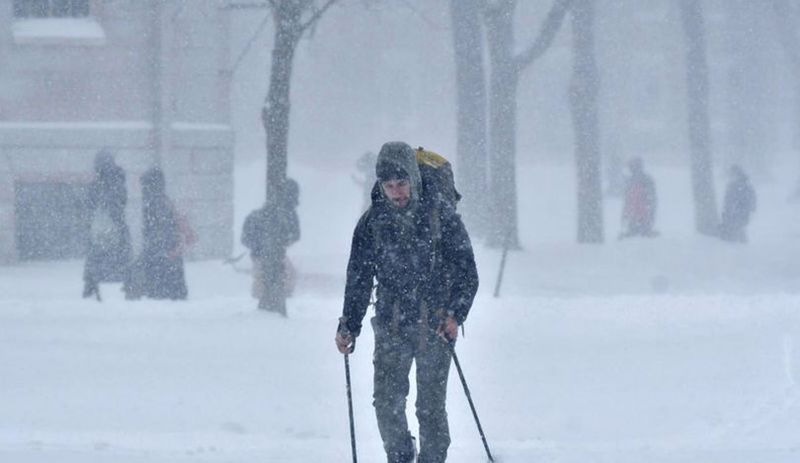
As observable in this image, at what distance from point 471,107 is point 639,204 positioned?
12.0ft

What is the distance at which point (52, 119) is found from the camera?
18625 millimetres

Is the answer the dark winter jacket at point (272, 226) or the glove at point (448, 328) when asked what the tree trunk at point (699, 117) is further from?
the glove at point (448, 328)

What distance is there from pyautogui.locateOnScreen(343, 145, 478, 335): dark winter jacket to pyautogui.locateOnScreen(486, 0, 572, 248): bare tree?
13.1m

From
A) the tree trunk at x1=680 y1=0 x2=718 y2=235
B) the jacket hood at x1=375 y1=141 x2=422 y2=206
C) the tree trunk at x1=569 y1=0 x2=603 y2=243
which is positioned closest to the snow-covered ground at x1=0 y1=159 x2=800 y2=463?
the jacket hood at x1=375 y1=141 x2=422 y2=206

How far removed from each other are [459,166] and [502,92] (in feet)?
7.75

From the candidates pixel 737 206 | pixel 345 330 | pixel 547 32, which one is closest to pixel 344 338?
pixel 345 330

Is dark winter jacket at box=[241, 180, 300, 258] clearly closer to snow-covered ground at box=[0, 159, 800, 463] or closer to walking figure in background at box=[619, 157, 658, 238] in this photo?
snow-covered ground at box=[0, 159, 800, 463]

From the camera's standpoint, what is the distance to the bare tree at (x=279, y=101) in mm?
10703

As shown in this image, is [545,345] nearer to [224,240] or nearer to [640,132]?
[224,240]

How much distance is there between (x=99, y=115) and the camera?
18812 millimetres

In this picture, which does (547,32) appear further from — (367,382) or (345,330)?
(345,330)

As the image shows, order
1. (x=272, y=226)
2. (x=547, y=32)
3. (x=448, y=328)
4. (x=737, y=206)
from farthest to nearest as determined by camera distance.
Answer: (x=737, y=206)
(x=547, y=32)
(x=272, y=226)
(x=448, y=328)

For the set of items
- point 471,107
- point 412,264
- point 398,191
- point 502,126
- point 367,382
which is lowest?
point 367,382

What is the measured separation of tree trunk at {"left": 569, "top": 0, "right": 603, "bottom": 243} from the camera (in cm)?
2152
